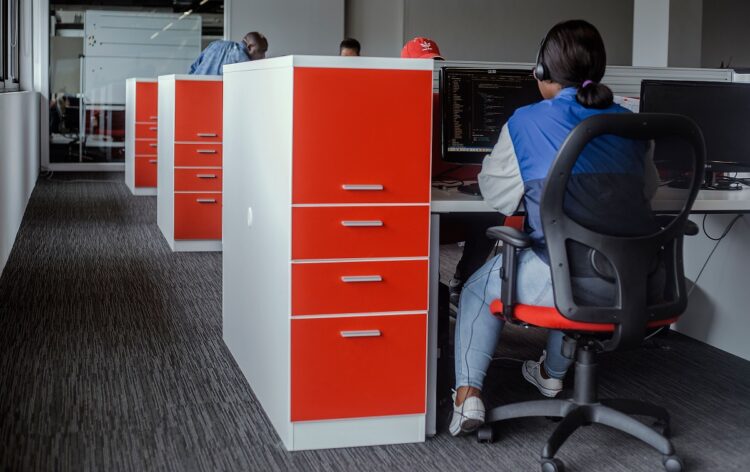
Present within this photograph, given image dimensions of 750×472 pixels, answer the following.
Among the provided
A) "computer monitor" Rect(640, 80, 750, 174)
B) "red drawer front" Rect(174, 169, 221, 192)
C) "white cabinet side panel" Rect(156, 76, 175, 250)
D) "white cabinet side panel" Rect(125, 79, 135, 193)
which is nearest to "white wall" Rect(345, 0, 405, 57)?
"white cabinet side panel" Rect(125, 79, 135, 193)

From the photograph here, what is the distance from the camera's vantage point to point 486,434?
8.41 ft

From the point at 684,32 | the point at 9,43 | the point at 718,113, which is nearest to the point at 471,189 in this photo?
the point at 718,113

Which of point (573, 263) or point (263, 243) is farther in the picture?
point (263, 243)

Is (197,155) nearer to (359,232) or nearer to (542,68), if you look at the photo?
(359,232)

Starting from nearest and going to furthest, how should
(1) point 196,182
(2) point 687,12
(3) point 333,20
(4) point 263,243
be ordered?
(4) point 263,243 → (1) point 196,182 → (2) point 687,12 → (3) point 333,20

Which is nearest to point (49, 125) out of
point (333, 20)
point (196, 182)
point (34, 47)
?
point (34, 47)

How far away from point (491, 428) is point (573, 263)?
59cm

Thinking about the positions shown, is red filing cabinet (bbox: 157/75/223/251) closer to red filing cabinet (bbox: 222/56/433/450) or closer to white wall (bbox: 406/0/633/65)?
red filing cabinet (bbox: 222/56/433/450)

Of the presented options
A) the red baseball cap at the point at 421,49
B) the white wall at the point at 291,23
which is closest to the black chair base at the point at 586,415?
the red baseball cap at the point at 421,49

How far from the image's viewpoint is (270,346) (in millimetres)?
2684

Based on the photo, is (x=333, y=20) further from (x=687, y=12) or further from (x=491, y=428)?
(x=491, y=428)

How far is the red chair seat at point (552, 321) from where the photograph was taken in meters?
2.26

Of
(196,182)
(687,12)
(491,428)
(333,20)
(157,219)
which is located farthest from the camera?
(333,20)

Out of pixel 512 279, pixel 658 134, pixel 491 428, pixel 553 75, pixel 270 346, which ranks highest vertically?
pixel 553 75
